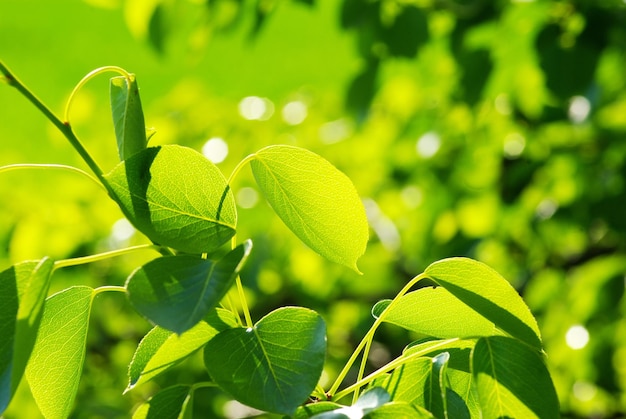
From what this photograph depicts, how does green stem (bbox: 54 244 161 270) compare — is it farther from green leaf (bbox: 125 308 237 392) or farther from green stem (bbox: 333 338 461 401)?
green stem (bbox: 333 338 461 401)

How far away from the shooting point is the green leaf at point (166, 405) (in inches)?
21.6

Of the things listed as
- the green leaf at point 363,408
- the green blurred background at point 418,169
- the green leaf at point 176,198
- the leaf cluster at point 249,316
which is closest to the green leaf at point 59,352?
the leaf cluster at point 249,316

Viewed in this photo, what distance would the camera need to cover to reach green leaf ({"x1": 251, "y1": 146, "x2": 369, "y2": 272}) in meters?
0.55

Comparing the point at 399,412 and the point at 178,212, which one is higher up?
the point at 178,212

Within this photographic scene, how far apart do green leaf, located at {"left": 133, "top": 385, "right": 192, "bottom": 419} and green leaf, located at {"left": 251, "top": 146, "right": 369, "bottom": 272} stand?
141 mm

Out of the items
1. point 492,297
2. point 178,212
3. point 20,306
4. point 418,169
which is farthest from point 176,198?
point 418,169

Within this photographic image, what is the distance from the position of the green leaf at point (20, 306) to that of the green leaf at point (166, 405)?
0.10 metres

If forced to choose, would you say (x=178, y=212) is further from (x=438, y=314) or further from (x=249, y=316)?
(x=438, y=314)

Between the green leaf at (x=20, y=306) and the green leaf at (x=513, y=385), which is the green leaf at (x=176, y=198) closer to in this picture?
the green leaf at (x=20, y=306)

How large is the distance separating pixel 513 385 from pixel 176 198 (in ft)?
0.83

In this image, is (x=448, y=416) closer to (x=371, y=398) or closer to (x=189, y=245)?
(x=371, y=398)

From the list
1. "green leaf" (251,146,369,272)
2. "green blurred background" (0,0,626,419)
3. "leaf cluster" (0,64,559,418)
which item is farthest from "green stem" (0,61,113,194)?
"green blurred background" (0,0,626,419)

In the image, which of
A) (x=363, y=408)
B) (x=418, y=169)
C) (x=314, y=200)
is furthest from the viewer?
(x=418, y=169)

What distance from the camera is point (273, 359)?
1.65 ft
